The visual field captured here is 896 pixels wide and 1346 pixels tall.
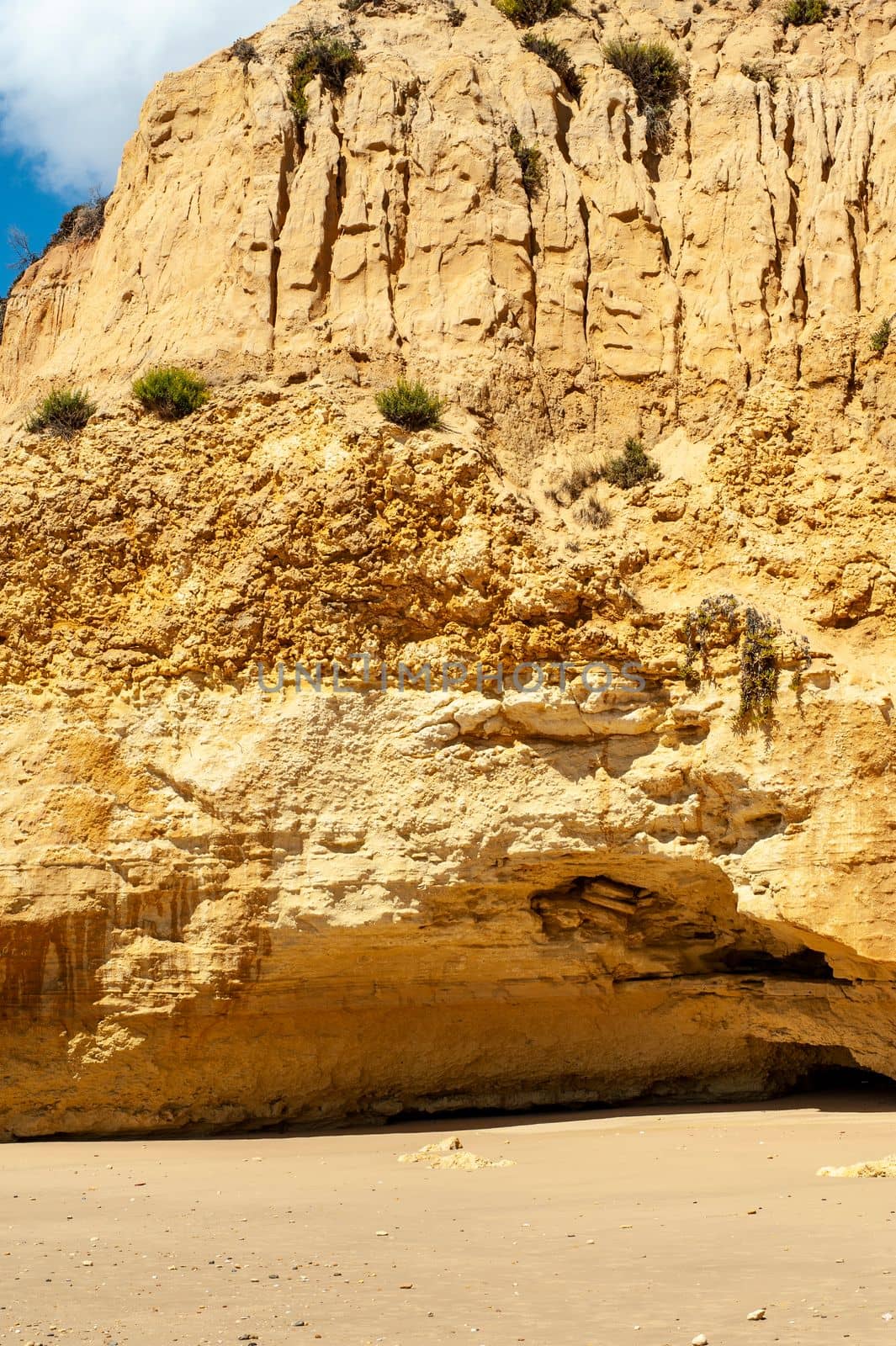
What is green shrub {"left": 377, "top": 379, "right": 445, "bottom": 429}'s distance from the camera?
12016 millimetres

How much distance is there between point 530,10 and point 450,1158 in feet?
48.5

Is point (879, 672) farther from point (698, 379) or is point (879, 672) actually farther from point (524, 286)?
point (524, 286)

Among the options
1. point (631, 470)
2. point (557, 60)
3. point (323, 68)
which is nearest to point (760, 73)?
point (557, 60)

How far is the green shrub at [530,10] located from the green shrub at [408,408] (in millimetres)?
7241

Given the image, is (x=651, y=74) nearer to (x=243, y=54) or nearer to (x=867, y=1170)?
(x=243, y=54)

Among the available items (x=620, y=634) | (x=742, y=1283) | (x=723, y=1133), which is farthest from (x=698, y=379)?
(x=742, y=1283)

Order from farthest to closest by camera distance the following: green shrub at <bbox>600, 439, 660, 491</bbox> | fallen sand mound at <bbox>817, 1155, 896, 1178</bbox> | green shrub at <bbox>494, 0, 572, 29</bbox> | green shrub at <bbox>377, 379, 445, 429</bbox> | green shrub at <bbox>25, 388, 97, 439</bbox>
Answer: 1. green shrub at <bbox>494, 0, 572, 29</bbox>
2. green shrub at <bbox>600, 439, 660, 491</bbox>
3. green shrub at <bbox>25, 388, 97, 439</bbox>
4. green shrub at <bbox>377, 379, 445, 429</bbox>
5. fallen sand mound at <bbox>817, 1155, 896, 1178</bbox>

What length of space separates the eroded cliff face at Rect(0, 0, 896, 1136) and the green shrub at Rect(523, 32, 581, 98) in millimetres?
2926

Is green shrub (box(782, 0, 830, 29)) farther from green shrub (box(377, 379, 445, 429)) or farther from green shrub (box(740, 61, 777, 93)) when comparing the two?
green shrub (box(377, 379, 445, 429))

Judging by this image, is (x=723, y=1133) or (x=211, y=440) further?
(x=211, y=440)

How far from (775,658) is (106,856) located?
20.5 ft

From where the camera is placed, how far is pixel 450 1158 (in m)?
8.52

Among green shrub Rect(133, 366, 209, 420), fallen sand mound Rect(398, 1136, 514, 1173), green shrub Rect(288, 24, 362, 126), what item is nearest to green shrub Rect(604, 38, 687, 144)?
green shrub Rect(288, 24, 362, 126)

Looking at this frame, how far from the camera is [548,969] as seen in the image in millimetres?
10992
